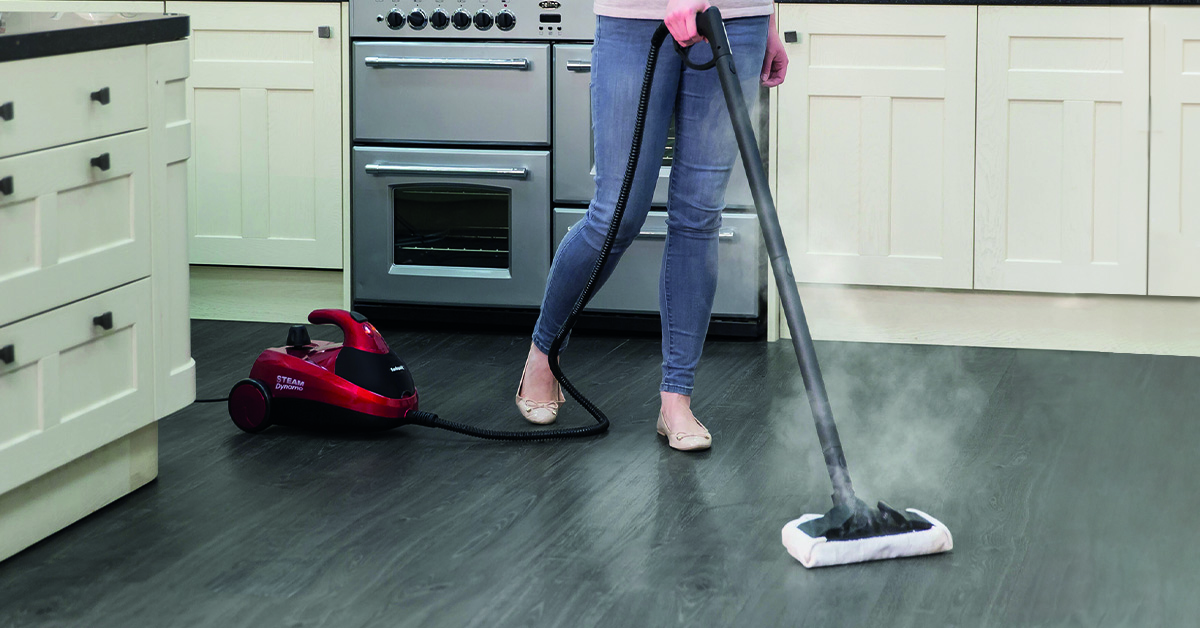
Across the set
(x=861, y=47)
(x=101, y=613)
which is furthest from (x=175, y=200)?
(x=861, y=47)

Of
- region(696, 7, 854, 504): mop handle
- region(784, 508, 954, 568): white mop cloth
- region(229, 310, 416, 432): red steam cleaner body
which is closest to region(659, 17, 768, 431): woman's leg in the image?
region(696, 7, 854, 504): mop handle

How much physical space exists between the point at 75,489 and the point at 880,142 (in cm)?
187

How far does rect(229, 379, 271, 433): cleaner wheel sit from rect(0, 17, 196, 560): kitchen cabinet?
0.23m

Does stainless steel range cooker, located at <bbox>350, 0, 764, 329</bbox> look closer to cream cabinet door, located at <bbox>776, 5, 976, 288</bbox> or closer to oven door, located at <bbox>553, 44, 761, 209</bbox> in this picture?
oven door, located at <bbox>553, 44, 761, 209</bbox>

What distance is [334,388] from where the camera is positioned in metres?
2.29

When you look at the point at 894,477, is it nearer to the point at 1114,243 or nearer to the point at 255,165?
the point at 1114,243

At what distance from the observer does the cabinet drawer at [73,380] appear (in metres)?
1.68

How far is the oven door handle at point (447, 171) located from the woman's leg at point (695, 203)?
0.96 m

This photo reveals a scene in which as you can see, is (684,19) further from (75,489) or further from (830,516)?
(75,489)

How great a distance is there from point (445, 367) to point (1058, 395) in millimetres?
1235

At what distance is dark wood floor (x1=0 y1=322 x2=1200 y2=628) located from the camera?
1581mm

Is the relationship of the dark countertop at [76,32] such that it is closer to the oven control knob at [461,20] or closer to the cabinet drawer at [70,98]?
the cabinet drawer at [70,98]

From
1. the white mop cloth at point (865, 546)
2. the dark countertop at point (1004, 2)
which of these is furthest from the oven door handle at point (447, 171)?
the white mop cloth at point (865, 546)

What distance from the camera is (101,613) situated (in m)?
1.56
